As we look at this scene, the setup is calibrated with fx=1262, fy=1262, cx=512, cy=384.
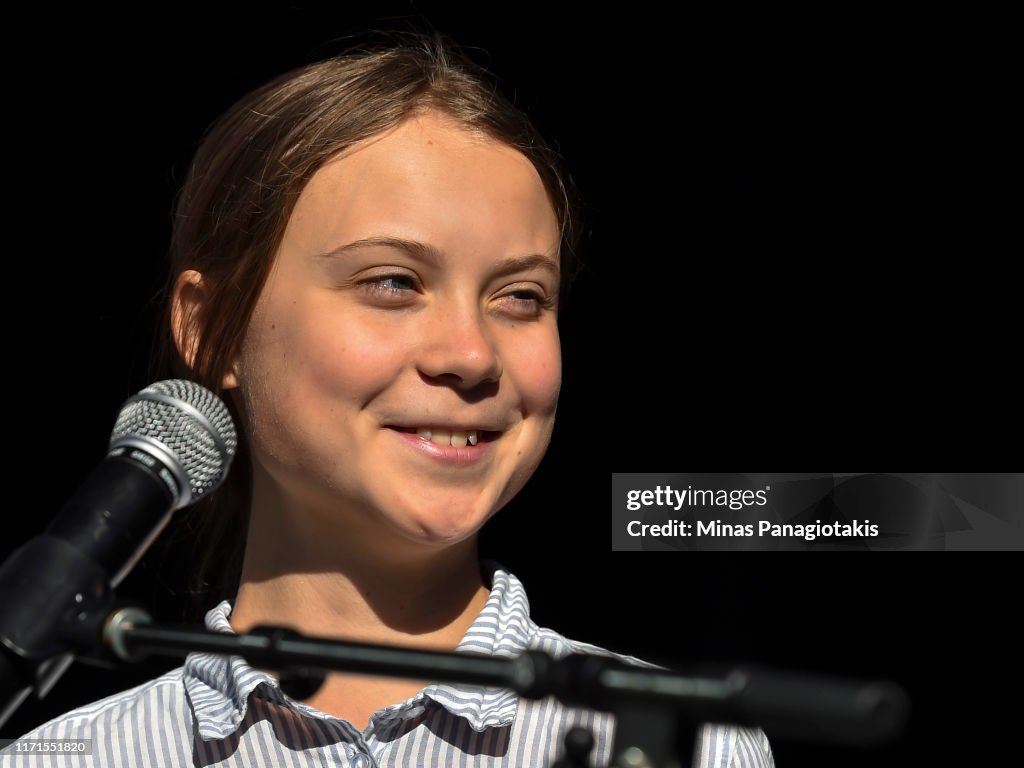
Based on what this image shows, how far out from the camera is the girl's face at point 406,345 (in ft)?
4.73

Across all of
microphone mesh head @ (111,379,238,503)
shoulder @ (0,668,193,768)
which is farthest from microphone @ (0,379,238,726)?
shoulder @ (0,668,193,768)

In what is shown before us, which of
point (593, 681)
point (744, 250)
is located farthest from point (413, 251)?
point (744, 250)

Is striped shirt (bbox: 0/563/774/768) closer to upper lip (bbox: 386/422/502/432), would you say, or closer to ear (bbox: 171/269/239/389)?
upper lip (bbox: 386/422/502/432)

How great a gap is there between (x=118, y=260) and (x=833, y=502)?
1632 mm

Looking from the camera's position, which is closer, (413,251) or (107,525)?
(107,525)

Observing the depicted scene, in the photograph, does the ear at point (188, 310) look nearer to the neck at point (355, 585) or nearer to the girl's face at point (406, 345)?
the girl's face at point (406, 345)

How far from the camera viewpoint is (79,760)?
5.13ft

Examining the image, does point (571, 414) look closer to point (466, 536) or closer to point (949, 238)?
point (949, 238)

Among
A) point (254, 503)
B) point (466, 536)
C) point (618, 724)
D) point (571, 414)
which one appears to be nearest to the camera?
point (618, 724)

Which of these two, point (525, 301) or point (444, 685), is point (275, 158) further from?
point (444, 685)

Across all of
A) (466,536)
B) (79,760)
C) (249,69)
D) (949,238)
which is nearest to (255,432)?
(466,536)

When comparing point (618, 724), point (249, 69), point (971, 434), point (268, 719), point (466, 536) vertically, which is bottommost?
point (618, 724)

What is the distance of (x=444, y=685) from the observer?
1.43 meters

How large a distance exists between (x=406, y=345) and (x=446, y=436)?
0.12 meters
